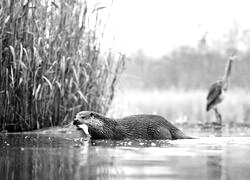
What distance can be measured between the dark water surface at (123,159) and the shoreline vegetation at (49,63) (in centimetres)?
116

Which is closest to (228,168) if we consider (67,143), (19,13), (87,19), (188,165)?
(188,165)

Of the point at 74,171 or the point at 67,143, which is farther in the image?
the point at 67,143

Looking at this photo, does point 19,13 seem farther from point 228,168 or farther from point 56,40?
point 228,168

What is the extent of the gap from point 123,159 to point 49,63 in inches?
146

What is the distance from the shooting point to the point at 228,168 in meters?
4.32

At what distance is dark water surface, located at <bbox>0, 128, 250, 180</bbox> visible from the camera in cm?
397

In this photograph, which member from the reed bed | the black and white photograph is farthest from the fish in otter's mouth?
the reed bed

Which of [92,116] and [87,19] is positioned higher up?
[87,19]

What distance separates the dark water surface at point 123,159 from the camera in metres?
3.97

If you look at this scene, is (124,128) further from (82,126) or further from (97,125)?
(82,126)

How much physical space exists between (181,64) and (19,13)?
20751mm

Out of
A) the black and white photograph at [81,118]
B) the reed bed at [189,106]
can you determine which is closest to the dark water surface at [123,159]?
the black and white photograph at [81,118]

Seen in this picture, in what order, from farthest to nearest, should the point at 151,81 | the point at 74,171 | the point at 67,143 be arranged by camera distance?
1. the point at 151,81
2. the point at 67,143
3. the point at 74,171

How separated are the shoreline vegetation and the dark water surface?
116 cm
